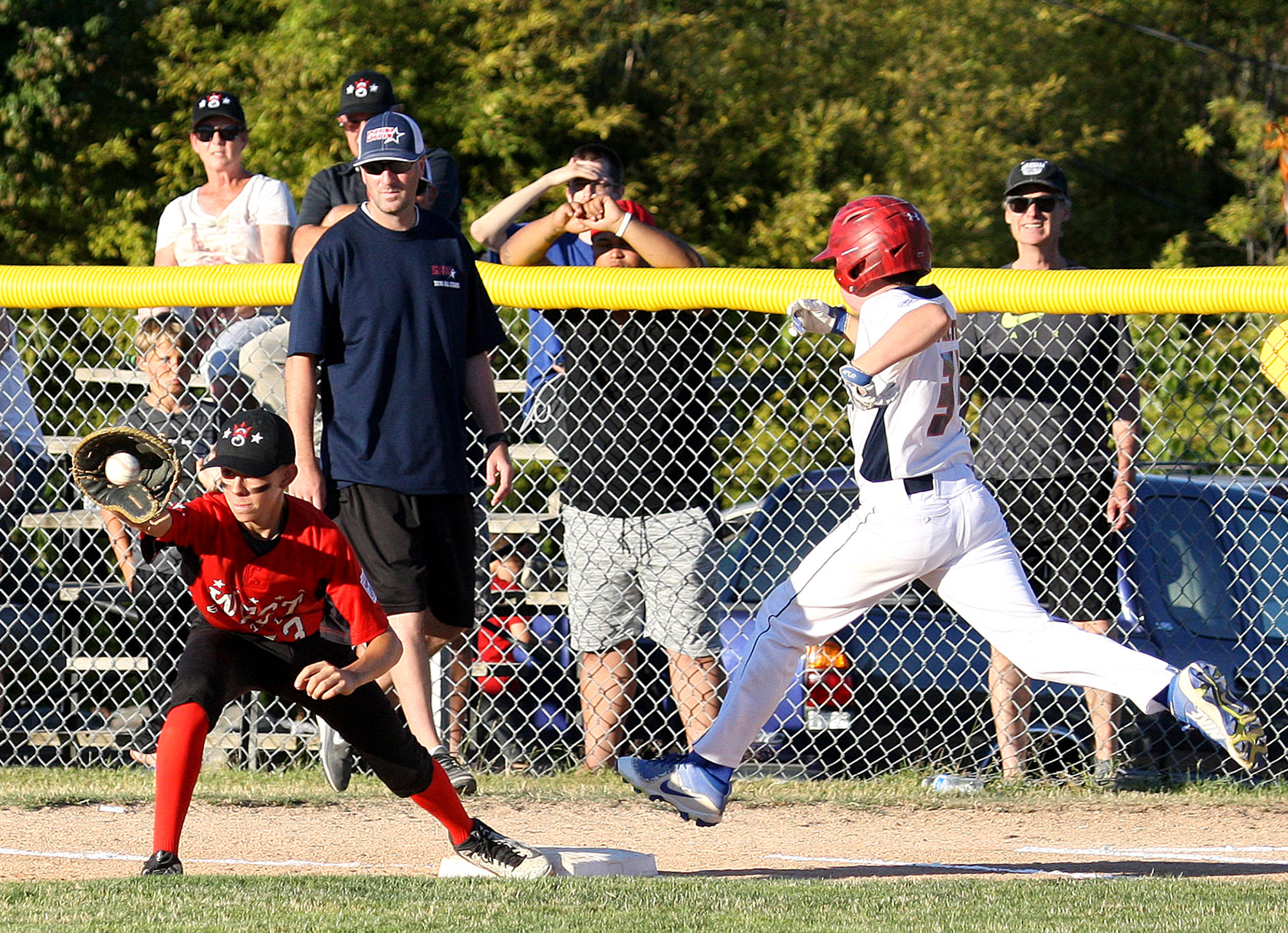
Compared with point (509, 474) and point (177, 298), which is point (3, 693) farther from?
point (509, 474)

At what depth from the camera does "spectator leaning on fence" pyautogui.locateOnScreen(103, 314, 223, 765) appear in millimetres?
6684

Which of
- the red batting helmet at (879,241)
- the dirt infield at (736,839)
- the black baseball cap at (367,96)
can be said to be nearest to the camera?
the red batting helmet at (879,241)

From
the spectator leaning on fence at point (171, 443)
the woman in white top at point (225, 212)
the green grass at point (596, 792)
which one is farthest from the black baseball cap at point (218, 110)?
the green grass at point (596, 792)

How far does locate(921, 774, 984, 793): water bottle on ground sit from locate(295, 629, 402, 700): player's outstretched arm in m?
2.40

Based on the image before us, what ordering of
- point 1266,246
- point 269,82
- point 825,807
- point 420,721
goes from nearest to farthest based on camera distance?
1. point 420,721
2. point 825,807
3. point 269,82
4. point 1266,246

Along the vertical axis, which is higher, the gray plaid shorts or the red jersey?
the red jersey

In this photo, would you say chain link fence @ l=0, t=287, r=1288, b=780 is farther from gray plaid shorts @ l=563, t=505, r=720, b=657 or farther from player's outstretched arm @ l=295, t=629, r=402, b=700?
player's outstretched arm @ l=295, t=629, r=402, b=700

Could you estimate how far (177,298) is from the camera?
264 inches

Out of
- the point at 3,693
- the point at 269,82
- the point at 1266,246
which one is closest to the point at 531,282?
the point at 3,693

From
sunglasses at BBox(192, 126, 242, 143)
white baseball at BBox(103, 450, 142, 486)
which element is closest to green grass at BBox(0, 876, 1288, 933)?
white baseball at BBox(103, 450, 142, 486)

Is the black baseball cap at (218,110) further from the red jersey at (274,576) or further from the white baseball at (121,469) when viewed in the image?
the white baseball at (121,469)

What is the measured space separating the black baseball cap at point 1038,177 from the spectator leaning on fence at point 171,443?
3.07 meters

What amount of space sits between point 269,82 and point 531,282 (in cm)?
720

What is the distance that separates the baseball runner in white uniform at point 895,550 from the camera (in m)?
4.94
